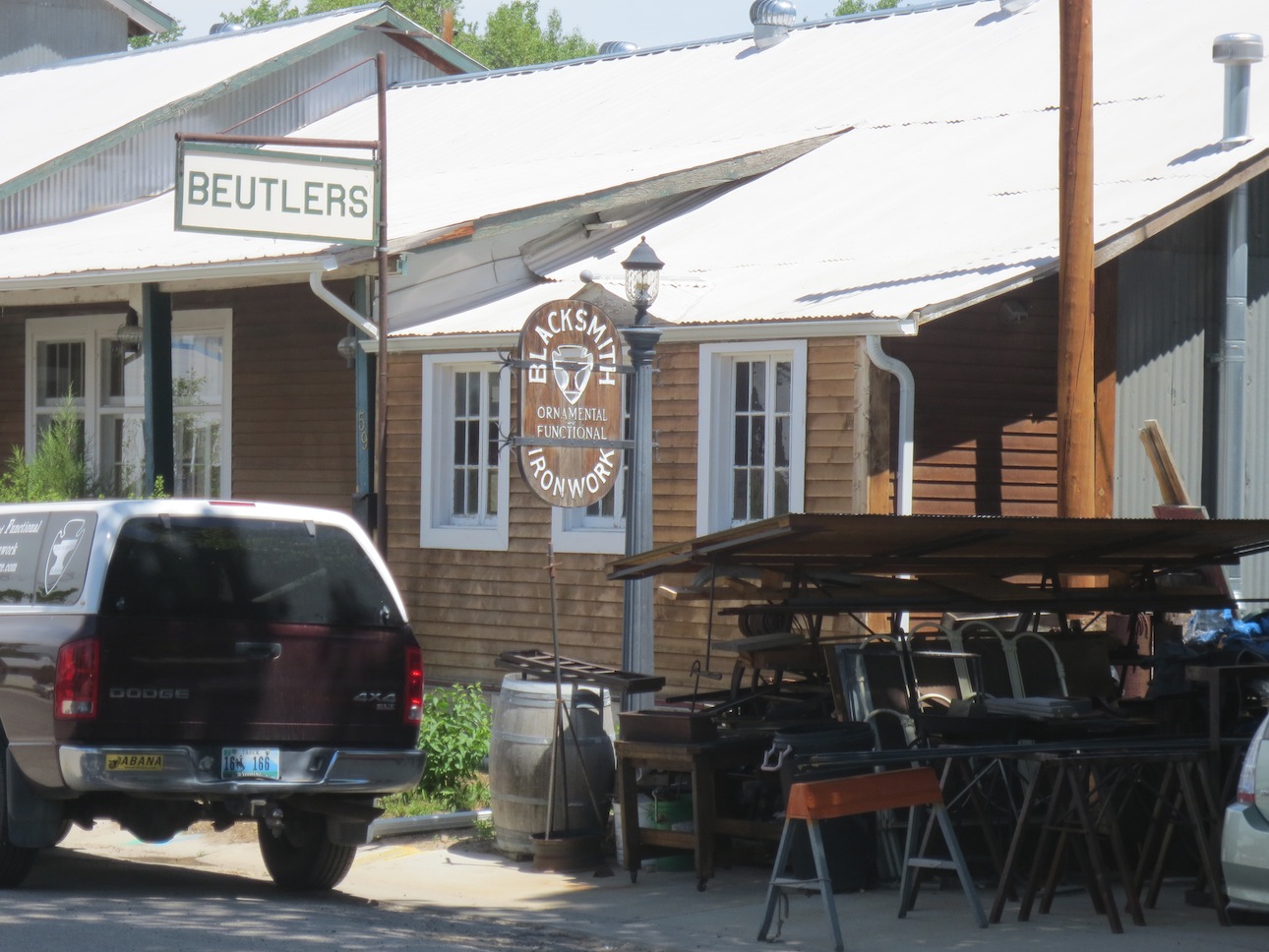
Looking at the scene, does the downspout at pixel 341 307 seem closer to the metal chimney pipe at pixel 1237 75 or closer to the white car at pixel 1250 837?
the metal chimney pipe at pixel 1237 75

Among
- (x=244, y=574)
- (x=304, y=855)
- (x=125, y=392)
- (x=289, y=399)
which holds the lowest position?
(x=304, y=855)

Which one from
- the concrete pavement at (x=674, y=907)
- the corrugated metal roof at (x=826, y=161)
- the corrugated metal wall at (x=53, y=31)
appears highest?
the corrugated metal wall at (x=53, y=31)

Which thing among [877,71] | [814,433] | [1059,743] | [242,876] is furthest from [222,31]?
[1059,743]

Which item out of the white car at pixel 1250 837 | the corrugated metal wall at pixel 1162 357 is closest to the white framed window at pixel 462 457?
the corrugated metal wall at pixel 1162 357

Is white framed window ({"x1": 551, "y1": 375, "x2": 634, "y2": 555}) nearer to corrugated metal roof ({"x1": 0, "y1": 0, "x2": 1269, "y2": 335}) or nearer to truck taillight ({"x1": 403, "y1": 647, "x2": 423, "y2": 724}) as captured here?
corrugated metal roof ({"x1": 0, "y1": 0, "x2": 1269, "y2": 335})

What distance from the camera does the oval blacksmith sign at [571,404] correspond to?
1058cm

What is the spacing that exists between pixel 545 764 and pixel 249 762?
188 centimetres

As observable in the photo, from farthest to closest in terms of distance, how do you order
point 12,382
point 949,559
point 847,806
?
point 12,382 < point 949,559 < point 847,806


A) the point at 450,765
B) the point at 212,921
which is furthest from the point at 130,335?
the point at 212,921

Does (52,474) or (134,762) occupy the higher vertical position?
(52,474)

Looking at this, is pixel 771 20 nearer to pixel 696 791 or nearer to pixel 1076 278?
pixel 1076 278

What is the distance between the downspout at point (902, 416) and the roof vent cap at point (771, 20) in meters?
8.72

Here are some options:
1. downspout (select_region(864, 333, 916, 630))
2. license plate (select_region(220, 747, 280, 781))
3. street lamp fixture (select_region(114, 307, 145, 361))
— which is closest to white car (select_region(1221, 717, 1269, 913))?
license plate (select_region(220, 747, 280, 781))

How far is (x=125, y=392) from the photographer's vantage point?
18.3m
